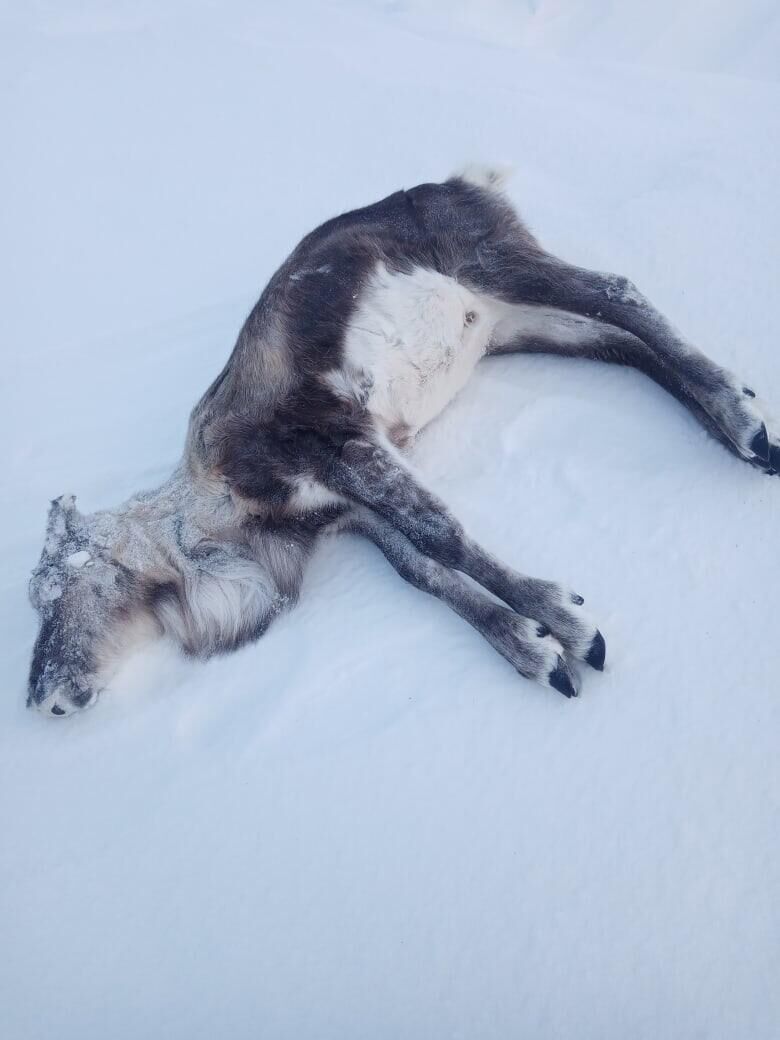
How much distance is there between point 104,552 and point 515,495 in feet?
4.82

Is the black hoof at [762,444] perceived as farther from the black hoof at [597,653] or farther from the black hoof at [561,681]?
the black hoof at [561,681]

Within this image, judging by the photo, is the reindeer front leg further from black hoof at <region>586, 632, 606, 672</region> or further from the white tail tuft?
the white tail tuft

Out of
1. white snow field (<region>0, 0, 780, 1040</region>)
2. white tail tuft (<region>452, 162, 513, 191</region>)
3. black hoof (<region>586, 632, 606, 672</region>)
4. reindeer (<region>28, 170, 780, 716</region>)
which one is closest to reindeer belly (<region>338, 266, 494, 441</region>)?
reindeer (<region>28, 170, 780, 716</region>)

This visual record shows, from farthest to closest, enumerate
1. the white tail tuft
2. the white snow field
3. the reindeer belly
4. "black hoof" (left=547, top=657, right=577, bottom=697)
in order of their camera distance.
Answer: the white tail tuft, the reindeer belly, "black hoof" (left=547, top=657, right=577, bottom=697), the white snow field

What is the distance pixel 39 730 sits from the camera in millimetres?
2602

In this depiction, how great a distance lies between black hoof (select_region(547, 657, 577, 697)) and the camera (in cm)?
217

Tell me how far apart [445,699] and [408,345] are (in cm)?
127

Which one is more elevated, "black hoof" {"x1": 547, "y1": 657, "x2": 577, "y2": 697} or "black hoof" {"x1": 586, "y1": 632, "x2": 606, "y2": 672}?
"black hoof" {"x1": 586, "y1": 632, "x2": 606, "y2": 672}

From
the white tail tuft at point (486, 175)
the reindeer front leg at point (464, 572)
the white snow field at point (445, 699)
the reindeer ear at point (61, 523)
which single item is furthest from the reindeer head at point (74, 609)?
→ the white tail tuft at point (486, 175)

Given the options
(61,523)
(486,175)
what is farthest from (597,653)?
(486,175)

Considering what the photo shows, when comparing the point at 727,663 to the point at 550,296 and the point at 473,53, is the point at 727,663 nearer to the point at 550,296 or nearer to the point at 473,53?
the point at 550,296

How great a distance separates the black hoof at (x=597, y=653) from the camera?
2.21 metres

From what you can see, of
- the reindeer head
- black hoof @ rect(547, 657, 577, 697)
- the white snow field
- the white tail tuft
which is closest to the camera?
the white snow field

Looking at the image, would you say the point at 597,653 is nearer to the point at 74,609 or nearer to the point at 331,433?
the point at 331,433
